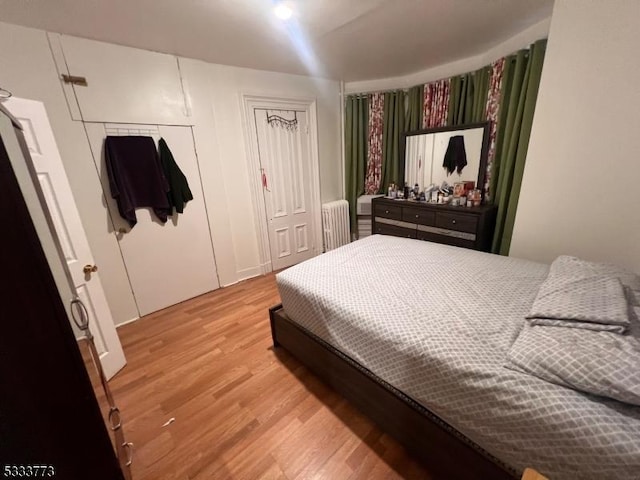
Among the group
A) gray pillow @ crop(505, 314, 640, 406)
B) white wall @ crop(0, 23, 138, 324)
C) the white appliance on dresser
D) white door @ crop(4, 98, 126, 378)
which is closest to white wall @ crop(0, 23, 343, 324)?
white wall @ crop(0, 23, 138, 324)

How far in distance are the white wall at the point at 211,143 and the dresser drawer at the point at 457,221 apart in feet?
5.38

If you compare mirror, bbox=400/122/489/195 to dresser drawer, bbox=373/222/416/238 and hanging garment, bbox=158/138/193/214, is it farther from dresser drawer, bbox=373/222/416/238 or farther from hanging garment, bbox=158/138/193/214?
hanging garment, bbox=158/138/193/214

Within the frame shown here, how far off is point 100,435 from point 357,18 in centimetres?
276

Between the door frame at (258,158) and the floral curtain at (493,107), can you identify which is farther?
the door frame at (258,158)

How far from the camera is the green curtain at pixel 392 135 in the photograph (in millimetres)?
3352

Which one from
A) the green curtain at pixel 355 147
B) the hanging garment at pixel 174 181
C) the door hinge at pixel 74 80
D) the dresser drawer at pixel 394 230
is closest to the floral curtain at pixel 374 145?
the green curtain at pixel 355 147

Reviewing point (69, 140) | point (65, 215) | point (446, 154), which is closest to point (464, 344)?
point (65, 215)

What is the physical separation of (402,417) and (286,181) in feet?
9.25

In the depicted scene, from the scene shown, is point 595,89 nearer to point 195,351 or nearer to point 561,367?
point 561,367

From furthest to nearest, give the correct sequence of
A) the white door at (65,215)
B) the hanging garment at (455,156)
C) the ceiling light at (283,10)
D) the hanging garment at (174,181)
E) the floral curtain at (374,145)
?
the floral curtain at (374,145)
the hanging garment at (455,156)
the hanging garment at (174,181)
the ceiling light at (283,10)
the white door at (65,215)

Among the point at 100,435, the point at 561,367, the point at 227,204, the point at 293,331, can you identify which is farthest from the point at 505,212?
the point at 100,435

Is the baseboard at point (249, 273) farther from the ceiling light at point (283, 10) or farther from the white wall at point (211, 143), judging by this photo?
the ceiling light at point (283, 10)

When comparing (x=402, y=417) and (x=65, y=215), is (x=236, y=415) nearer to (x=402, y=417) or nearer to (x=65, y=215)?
(x=402, y=417)

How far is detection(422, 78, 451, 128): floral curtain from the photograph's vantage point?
9.66 ft
